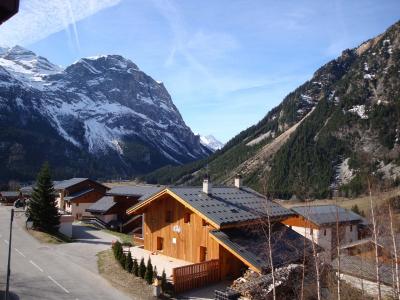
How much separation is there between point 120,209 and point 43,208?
53.7 feet

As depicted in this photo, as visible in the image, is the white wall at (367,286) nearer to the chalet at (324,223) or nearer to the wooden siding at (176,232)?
the wooden siding at (176,232)

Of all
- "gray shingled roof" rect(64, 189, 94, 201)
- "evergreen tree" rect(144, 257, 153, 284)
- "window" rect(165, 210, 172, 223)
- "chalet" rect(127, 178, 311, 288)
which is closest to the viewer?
"evergreen tree" rect(144, 257, 153, 284)

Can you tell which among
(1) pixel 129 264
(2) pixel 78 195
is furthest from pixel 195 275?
(2) pixel 78 195

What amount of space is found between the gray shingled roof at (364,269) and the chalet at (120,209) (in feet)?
94.1

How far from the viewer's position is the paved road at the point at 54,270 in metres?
22.8

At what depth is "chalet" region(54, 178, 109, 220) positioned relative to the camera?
2537 inches

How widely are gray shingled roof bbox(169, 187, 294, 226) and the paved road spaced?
7.83 m

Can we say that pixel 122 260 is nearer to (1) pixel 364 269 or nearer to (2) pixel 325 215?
(1) pixel 364 269

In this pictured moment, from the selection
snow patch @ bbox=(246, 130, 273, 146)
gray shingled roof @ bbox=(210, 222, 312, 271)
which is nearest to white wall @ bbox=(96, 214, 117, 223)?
gray shingled roof @ bbox=(210, 222, 312, 271)

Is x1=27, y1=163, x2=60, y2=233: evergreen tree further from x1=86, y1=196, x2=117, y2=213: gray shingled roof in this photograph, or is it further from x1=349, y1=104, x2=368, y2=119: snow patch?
x1=349, y1=104, x2=368, y2=119: snow patch

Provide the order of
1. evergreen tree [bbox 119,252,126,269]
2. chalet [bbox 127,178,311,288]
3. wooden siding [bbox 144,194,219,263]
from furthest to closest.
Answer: evergreen tree [bbox 119,252,126,269] < wooden siding [bbox 144,194,219,263] < chalet [bbox 127,178,311,288]

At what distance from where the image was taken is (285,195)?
4680 inches

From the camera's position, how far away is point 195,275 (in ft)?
81.3

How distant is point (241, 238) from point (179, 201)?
17.6 ft
